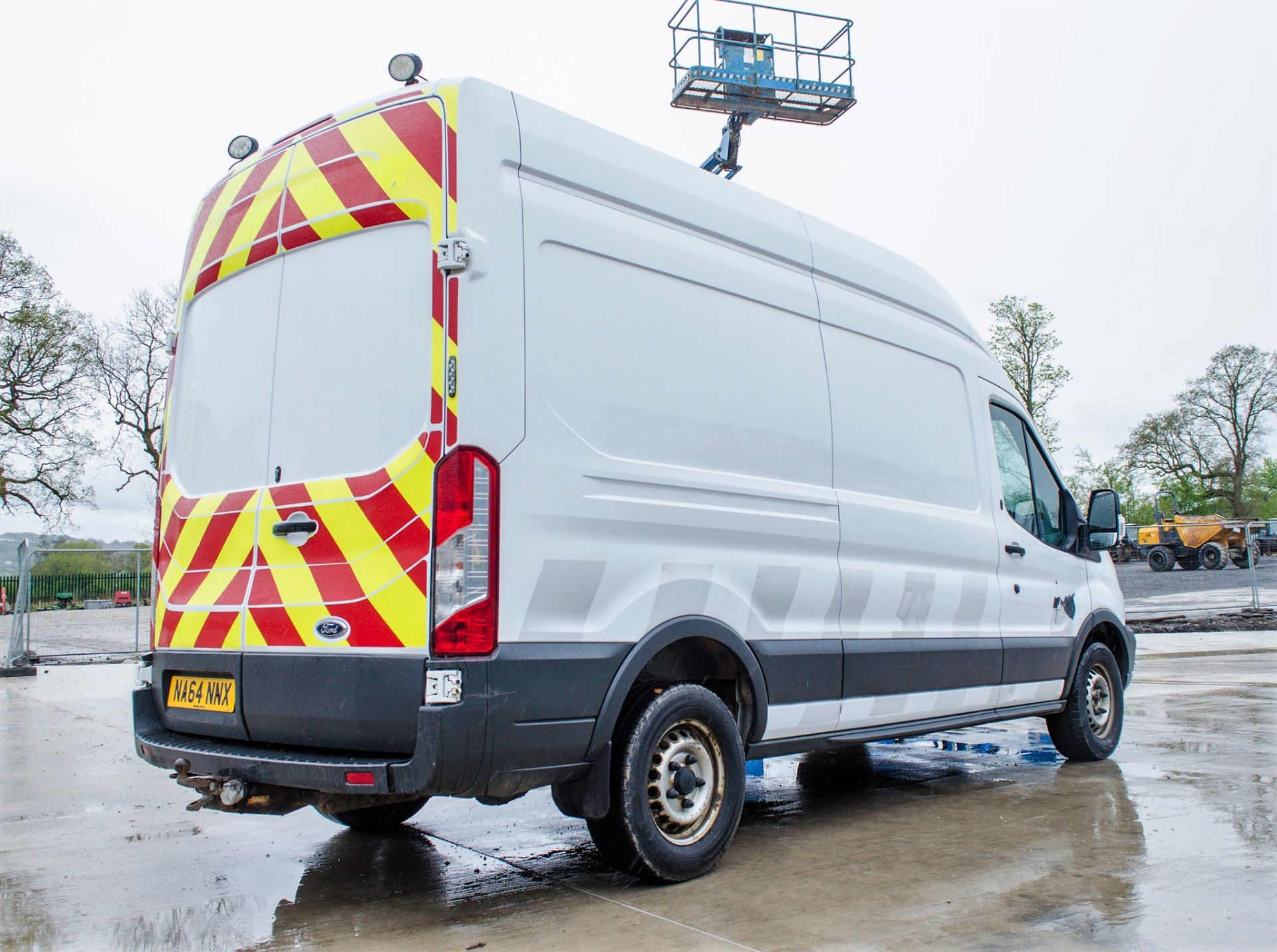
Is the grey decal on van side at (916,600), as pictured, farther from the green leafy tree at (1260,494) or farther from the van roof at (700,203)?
the green leafy tree at (1260,494)

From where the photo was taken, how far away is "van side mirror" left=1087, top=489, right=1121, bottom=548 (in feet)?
20.5

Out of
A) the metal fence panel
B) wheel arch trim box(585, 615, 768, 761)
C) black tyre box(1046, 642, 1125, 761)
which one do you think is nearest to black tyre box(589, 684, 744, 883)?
wheel arch trim box(585, 615, 768, 761)

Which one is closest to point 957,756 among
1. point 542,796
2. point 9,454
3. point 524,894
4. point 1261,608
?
point 542,796

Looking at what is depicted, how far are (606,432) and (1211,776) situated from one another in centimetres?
420

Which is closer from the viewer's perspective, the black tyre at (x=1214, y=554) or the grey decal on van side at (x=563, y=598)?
the grey decal on van side at (x=563, y=598)

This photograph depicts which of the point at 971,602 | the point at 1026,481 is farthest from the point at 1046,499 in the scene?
the point at 971,602

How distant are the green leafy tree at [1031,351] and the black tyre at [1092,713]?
35.5 meters

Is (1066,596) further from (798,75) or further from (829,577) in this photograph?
(798,75)

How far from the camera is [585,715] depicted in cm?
338

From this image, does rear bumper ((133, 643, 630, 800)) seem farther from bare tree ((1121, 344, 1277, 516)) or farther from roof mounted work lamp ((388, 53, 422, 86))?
bare tree ((1121, 344, 1277, 516))

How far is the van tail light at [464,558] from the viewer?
122 inches

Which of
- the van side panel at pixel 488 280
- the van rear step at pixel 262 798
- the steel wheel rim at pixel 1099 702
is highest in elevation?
the van side panel at pixel 488 280

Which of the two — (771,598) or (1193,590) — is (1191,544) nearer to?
(1193,590)

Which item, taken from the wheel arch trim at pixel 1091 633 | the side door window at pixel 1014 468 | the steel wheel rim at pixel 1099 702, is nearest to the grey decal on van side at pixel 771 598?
the side door window at pixel 1014 468
